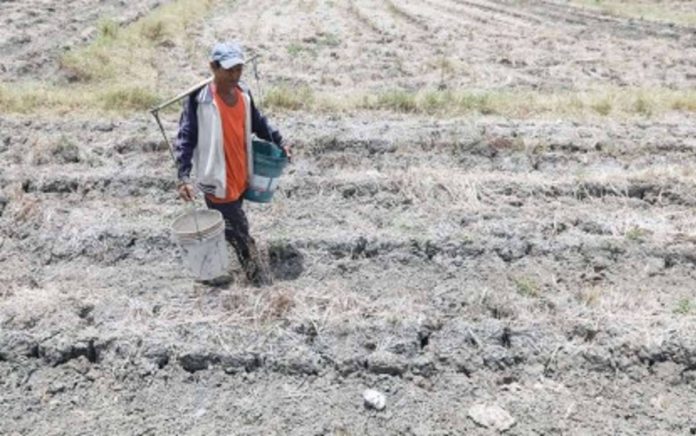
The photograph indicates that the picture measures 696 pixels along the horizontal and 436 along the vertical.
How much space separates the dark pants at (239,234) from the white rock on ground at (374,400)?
1.39m

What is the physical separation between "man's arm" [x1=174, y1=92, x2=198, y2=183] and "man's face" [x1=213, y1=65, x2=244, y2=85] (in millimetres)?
221

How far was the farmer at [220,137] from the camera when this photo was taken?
13.5ft

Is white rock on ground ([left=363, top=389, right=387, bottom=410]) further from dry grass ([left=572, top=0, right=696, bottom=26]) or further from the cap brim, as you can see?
dry grass ([left=572, top=0, right=696, bottom=26])

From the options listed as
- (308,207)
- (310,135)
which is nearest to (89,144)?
(310,135)

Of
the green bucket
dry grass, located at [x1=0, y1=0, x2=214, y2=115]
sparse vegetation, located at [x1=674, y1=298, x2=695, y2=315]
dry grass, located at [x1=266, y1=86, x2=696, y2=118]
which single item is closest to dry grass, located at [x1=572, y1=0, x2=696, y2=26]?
dry grass, located at [x1=266, y1=86, x2=696, y2=118]

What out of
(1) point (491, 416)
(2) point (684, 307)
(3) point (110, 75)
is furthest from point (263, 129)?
(3) point (110, 75)

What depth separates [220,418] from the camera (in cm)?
362

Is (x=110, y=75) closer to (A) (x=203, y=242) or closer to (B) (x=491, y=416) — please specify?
(A) (x=203, y=242)

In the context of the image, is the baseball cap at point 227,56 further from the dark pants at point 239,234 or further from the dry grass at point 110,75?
the dry grass at point 110,75

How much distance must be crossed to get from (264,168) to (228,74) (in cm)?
73

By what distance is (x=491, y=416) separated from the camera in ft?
11.8

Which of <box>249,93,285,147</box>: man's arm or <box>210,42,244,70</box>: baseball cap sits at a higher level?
<box>210,42,244,70</box>: baseball cap

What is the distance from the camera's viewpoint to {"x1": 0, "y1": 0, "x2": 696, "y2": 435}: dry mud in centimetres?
372

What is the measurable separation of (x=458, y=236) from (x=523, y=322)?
1.16m
